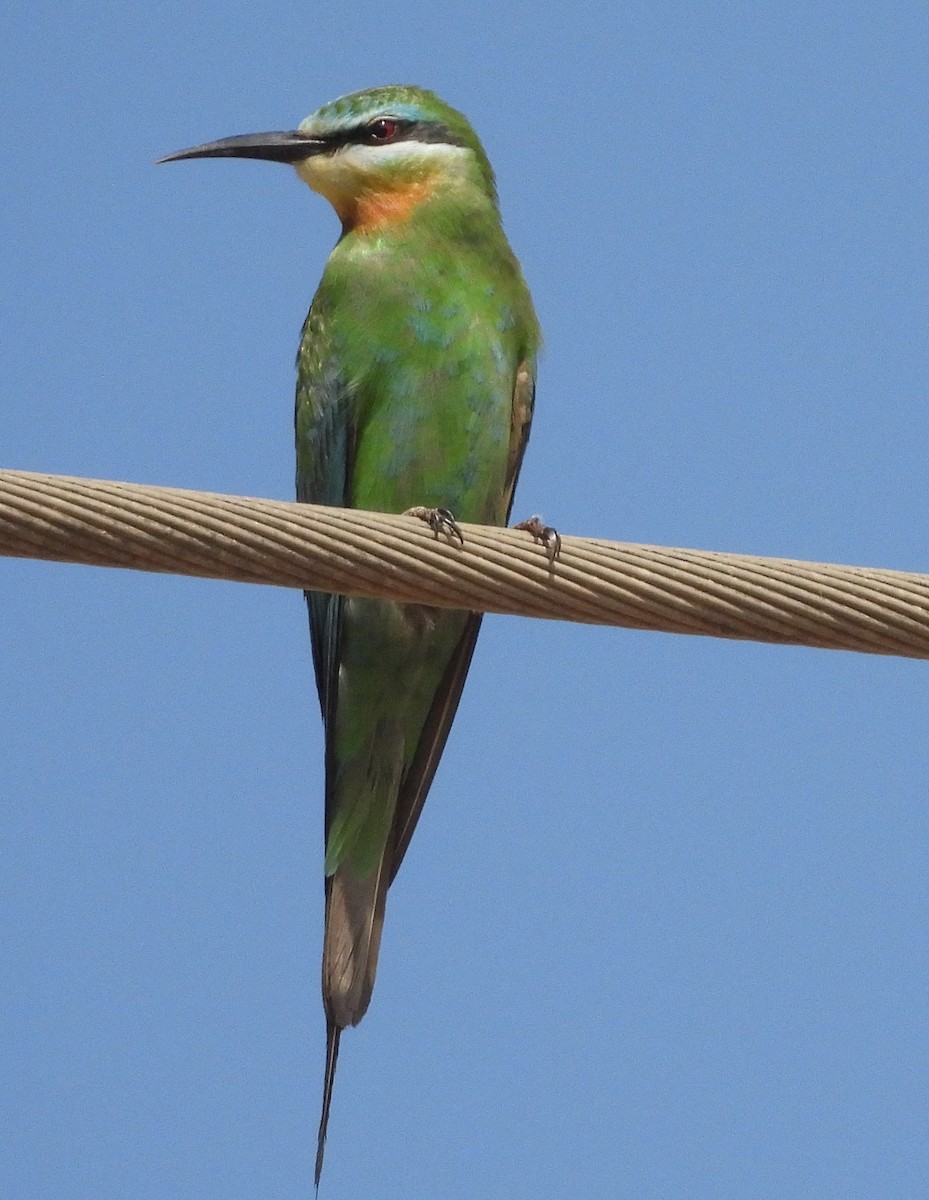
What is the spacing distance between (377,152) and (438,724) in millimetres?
1599

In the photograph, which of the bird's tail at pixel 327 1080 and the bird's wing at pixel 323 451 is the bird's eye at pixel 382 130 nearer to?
the bird's wing at pixel 323 451

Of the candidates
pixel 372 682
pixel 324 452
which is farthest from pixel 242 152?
pixel 372 682

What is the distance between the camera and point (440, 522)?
3271 millimetres

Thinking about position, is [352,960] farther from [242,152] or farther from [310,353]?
[242,152]

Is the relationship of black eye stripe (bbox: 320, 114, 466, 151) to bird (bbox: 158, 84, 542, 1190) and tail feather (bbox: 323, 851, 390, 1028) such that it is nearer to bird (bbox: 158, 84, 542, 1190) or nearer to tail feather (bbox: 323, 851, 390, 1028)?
bird (bbox: 158, 84, 542, 1190)

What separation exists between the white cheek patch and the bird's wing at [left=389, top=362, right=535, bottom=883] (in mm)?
721

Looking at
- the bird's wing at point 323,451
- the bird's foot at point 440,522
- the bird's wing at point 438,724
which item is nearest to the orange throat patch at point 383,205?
the bird's wing at point 323,451

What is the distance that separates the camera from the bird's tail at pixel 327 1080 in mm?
3938

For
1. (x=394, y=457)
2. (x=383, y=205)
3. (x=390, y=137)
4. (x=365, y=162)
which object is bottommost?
(x=394, y=457)

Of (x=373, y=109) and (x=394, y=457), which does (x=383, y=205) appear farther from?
(x=394, y=457)

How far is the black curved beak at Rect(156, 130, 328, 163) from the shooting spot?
4934 millimetres

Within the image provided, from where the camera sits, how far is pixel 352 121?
16.2 ft

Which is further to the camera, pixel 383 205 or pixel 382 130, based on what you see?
pixel 382 130

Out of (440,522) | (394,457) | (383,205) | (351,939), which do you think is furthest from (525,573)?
(383,205)
